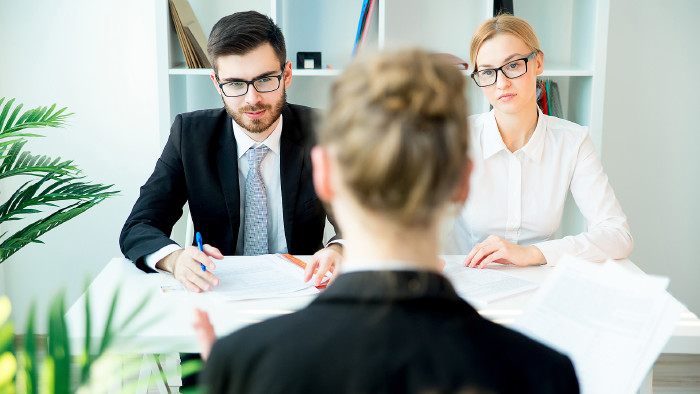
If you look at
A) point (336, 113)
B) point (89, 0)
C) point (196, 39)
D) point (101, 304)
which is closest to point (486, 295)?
point (101, 304)

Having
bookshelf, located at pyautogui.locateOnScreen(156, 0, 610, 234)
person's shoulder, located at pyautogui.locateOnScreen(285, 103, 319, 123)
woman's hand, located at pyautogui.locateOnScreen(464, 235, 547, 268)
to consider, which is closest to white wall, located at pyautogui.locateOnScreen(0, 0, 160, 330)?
bookshelf, located at pyautogui.locateOnScreen(156, 0, 610, 234)

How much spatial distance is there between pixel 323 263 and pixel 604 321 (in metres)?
0.62

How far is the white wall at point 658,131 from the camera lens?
116 inches

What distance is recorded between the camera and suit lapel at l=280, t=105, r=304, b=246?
2.01m

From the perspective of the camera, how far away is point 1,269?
9.91ft

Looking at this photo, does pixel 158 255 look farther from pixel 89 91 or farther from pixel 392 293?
pixel 89 91

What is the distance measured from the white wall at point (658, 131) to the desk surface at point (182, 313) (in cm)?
175

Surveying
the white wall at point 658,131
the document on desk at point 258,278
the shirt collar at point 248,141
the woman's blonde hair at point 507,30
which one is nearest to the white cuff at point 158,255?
the document on desk at point 258,278

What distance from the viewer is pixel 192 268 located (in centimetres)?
155

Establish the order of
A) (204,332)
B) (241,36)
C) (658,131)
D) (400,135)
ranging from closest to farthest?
(400,135), (204,332), (241,36), (658,131)

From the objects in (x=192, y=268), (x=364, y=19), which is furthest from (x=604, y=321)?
(x=364, y=19)

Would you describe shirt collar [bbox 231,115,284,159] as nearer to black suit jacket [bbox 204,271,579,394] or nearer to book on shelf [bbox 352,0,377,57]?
book on shelf [bbox 352,0,377,57]

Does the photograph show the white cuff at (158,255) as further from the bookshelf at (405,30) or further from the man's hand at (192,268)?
the bookshelf at (405,30)

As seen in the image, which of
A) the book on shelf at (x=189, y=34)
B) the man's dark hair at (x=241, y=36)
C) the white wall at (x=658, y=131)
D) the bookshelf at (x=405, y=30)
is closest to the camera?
the man's dark hair at (x=241, y=36)
